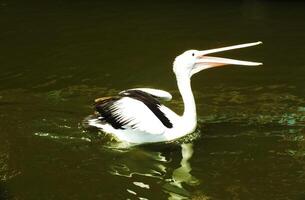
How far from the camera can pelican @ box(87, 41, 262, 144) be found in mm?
5414

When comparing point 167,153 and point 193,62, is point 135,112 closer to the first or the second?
point 167,153

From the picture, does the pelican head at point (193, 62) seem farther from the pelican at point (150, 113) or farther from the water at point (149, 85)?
the water at point (149, 85)

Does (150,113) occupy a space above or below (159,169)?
above

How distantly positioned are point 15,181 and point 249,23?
608 centimetres

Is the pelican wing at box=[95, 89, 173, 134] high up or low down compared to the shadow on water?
up

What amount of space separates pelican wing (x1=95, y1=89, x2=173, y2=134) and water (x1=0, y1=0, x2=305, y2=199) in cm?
21

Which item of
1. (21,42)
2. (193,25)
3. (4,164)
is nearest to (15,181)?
(4,164)

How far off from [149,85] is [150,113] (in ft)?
6.16

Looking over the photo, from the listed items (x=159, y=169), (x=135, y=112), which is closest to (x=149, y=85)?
(x=135, y=112)

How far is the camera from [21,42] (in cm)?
920

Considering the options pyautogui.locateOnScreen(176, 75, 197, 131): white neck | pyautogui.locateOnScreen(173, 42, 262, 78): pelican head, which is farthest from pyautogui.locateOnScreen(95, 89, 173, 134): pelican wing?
pyautogui.locateOnScreen(173, 42, 262, 78): pelican head

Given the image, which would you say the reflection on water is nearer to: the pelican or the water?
the water

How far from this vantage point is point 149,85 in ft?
23.8

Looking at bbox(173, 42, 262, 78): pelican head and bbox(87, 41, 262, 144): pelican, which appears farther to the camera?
bbox(173, 42, 262, 78): pelican head
